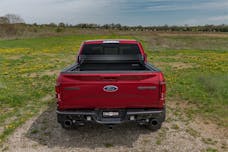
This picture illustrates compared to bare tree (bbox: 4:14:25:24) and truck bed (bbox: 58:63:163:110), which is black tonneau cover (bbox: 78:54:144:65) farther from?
bare tree (bbox: 4:14:25:24)

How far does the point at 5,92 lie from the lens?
345 inches

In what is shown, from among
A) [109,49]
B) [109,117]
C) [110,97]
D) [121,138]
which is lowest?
[121,138]

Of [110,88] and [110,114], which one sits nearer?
[110,88]

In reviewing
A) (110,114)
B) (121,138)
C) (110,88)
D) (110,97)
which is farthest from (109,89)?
(121,138)

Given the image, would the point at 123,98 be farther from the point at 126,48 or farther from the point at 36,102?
the point at 36,102

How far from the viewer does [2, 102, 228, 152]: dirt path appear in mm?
4845

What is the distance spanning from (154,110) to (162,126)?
125 cm

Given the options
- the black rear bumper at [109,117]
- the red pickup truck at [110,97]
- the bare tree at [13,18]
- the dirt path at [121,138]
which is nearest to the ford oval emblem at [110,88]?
the red pickup truck at [110,97]

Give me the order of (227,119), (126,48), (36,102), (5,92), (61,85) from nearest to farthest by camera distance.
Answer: (61,85) < (227,119) < (126,48) < (36,102) < (5,92)

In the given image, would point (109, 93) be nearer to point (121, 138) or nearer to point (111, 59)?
point (121, 138)

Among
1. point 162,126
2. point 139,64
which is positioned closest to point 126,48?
point 139,64

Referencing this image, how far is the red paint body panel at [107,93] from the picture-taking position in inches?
180

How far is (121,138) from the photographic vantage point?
17.1 ft

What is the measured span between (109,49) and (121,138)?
2.52 metres
